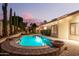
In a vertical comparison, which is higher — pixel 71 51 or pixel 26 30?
pixel 26 30

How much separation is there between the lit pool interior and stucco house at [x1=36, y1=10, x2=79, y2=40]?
147 millimetres

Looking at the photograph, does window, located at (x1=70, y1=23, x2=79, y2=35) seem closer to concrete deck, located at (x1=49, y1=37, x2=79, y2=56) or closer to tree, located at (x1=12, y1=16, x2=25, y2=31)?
concrete deck, located at (x1=49, y1=37, x2=79, y2=56)

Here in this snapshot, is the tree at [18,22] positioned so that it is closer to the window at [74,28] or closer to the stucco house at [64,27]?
the stucco house at [64,27]

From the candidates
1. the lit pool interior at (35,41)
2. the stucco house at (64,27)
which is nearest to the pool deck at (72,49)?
the stucco house at (64,27)

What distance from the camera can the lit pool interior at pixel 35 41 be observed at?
3.43 metres

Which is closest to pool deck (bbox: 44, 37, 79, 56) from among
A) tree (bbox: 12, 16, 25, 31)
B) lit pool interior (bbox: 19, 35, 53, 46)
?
lit pool interior (bbox: 19, 35, 53, 46)

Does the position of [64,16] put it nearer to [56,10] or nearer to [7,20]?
[56,10]

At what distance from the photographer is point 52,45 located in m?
3.46

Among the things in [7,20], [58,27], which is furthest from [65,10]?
[7,20]

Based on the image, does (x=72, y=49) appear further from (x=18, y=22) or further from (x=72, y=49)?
(x=18, y=22)

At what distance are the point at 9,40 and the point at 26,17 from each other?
1.86ft

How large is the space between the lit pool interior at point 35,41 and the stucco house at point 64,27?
5.8 inches

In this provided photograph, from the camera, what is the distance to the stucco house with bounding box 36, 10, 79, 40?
345 cm

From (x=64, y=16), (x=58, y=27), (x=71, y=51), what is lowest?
(x=71, y=51)
